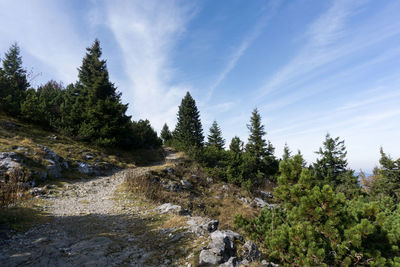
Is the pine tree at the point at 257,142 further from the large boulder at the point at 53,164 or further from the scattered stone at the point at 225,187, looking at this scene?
the large boulder at the point at 53,164

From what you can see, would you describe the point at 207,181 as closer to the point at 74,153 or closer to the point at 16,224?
the point at 74,153

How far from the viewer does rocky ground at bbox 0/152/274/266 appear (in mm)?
4137

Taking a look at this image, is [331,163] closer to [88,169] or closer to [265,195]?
[265,195]

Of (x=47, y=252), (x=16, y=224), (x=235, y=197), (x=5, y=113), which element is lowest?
(x=235, y=197)

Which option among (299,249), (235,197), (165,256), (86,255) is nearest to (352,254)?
→ (299,249)

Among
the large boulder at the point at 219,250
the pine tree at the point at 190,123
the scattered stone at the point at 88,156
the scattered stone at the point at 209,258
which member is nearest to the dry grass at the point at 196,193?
the large boulder at the point at 219,250

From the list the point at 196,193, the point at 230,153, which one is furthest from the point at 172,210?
the point at 230,153

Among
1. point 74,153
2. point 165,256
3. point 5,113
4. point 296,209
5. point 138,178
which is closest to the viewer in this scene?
point 165,256

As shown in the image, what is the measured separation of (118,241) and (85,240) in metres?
0.93

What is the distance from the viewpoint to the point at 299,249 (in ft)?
13.9

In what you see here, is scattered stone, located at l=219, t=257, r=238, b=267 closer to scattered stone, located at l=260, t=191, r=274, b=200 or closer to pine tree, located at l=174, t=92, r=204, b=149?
scattered stone, located at l=260, t=191, r=274, b=200

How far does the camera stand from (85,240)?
16.9 feet

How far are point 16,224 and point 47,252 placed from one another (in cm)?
234

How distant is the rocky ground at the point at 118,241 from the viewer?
13.6 feet
